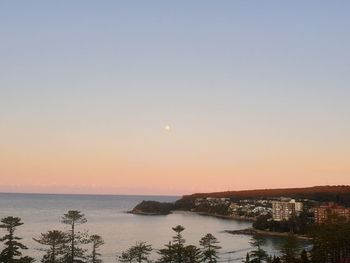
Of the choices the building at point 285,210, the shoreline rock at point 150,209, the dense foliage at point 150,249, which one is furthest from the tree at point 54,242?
the shoreline rock at point 150,209

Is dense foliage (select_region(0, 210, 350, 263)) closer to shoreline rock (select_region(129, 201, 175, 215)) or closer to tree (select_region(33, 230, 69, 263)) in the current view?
tree (select_region(33, 230, 69, 263))

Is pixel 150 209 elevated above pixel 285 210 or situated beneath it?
situated beneath

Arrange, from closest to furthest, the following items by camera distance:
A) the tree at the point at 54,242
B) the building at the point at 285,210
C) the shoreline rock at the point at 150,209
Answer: the tree at the point at 54,242
the building at the point at 285,210
the shoreline rock at the point at 150,209

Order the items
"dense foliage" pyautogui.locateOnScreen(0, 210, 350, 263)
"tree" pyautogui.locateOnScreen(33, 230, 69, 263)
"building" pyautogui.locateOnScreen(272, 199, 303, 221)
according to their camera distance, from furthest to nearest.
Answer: "building" pyautogui.locateOnScreen(272, 199, 303, 221) → "tree" pyautogui.locateOnScreen(33, 230, 69, 263) → "dense foliage" pyautogui.locateOnScreen(0, 210, 350, 263)

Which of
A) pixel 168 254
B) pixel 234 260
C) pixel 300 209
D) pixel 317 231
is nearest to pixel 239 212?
pixel 300 209

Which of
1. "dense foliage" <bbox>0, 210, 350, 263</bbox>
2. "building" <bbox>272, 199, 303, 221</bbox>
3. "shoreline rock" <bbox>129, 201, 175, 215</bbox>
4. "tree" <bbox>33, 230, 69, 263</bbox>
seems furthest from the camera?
"shoreline rock" <bbox>129, 201, 175, 215</bbox>

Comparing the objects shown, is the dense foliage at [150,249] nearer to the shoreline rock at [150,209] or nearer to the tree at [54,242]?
the tree at [54,242]

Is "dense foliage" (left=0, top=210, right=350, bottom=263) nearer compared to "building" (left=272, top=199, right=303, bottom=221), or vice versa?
"dense foliage" (left=0, top=210, right=350, bottom=263)

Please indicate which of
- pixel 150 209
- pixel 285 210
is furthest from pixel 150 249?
pixel 150 209

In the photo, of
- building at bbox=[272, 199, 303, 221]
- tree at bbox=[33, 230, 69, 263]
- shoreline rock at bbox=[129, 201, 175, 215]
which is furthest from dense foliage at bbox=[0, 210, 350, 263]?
shoreline rock at bbox=[129, 201, 175, 215]

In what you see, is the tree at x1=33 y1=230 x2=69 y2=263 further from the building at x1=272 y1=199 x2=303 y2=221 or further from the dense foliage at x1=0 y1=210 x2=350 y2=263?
the building at x1=272 y1=199 x2=303 y2=221

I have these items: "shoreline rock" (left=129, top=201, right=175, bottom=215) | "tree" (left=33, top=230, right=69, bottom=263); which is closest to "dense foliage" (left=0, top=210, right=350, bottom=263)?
"tree" (left=33, top=230, right=69, bottom=263)

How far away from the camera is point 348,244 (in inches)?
1890

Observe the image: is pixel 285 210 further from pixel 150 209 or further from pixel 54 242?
pixel 54 242
